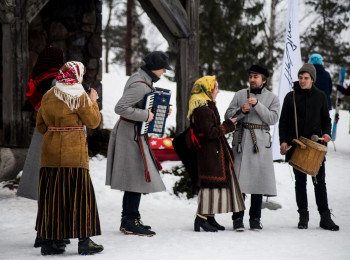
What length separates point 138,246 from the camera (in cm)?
481

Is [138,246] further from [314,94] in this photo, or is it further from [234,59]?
[234,59]

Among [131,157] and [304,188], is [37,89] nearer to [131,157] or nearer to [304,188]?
[131,157]

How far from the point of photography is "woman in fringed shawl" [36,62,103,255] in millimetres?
4379

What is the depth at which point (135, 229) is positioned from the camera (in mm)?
5340

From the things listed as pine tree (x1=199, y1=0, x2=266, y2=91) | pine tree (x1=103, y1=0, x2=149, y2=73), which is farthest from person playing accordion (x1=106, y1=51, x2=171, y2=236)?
pine tree (x1=103, y1=0, x2=149, y2=73)

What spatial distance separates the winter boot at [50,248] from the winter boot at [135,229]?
0.97 metres

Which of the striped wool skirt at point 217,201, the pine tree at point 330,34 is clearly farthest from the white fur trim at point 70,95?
the pine tree at point 330,34

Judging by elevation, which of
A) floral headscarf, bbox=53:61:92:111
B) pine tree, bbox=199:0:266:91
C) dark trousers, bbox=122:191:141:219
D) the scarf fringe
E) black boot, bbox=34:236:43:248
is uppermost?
pine tree, bbox=199:0:266:91

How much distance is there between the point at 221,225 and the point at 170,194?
185 cm

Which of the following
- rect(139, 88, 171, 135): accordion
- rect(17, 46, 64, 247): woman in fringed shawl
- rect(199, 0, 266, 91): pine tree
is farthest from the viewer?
rect(199, 0, 266, 91): pine tree

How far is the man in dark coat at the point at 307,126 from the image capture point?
593cm

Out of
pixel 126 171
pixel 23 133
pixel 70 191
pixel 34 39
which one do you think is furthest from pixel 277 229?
pixel 34 39

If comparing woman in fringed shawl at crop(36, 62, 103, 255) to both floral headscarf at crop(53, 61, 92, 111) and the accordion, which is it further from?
the accordion

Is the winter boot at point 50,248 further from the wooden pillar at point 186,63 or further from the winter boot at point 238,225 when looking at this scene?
the wooden pillar at point 186,63
